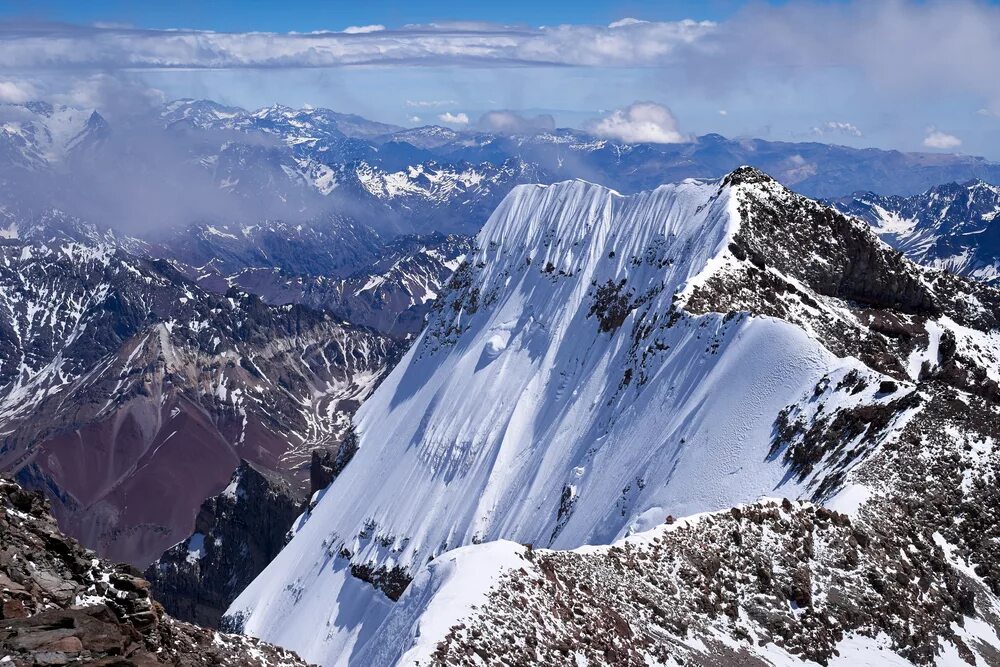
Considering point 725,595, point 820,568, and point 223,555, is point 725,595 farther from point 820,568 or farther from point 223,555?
point 223,555

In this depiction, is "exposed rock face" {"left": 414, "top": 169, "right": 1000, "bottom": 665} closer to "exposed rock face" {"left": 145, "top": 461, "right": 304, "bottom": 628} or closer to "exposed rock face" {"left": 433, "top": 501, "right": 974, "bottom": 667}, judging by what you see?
"exposed rock face" {"left": 433, "top": 501, "right": 974, "bottom": 667}

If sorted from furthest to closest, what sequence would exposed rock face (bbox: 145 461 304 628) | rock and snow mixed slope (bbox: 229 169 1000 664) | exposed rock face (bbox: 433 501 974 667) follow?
exposed rock face (bbox: 145 461 304 628) → rock and snow mixed slope (bbox: 229 169 1000 664) → exposed rock face (bbox: 433 501 974 667)

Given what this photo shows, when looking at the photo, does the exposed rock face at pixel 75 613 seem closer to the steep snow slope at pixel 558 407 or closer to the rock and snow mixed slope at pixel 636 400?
the rock and snow mixed slope at pixel 636 400

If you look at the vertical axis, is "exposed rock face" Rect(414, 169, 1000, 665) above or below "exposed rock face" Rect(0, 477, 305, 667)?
above

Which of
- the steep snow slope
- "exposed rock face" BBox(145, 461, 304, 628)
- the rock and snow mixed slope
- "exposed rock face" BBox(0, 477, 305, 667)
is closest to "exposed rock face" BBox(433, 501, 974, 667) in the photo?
the rock and snow mixed slope

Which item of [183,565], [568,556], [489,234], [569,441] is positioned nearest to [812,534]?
[568,556]
